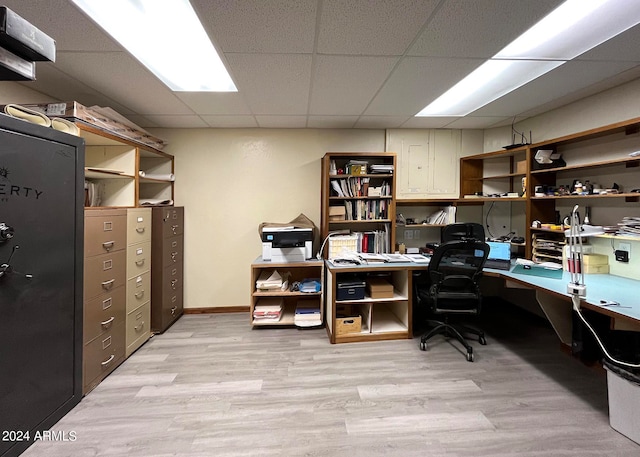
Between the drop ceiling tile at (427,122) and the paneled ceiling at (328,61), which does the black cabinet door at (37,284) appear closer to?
the paneled ceiling at (328,61)

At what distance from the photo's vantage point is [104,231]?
212 centimetres

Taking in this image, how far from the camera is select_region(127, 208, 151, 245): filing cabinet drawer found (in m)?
2.47

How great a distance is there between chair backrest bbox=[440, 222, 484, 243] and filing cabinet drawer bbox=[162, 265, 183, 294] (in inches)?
125

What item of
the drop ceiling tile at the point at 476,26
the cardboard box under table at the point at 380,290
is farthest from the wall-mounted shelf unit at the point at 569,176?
the cardboard box under table at the point at 380,290

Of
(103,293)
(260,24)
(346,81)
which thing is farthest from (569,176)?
(103,293)

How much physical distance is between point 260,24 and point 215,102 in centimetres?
129

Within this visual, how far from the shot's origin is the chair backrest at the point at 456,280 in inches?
98.3

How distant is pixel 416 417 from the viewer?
1758mm

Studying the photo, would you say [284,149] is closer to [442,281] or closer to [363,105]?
[363,105]

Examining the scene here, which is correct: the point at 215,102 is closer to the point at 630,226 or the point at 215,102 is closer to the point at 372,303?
the point at 372,303

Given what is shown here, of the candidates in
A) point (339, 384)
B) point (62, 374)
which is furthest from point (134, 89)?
point (339, 384)

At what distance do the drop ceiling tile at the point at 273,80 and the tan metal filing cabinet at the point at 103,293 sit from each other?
1502 mm

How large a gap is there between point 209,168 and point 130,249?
1.43 metres

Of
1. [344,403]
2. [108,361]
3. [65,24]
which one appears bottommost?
[344,403]
